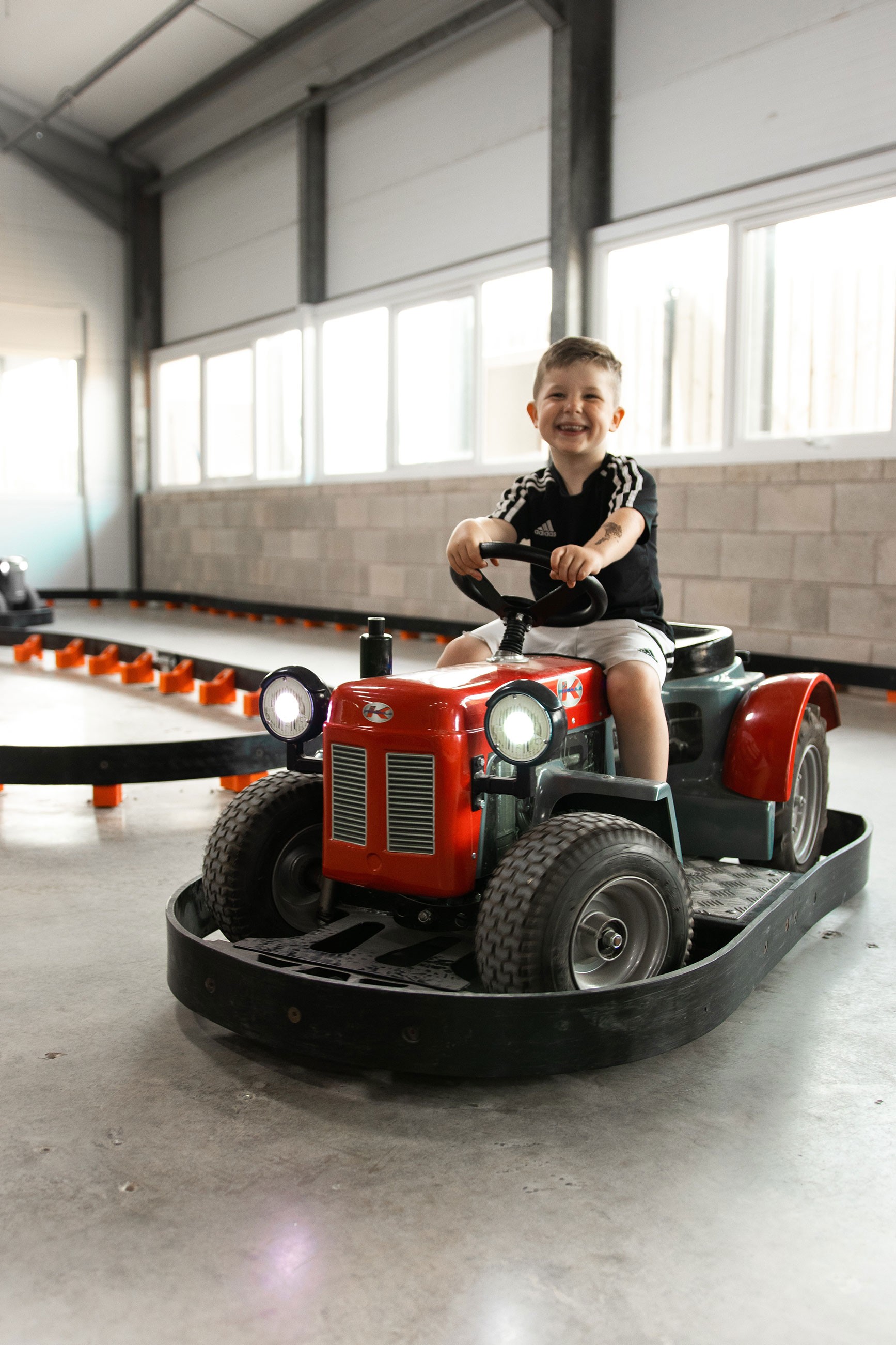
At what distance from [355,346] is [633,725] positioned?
8146 millimetres

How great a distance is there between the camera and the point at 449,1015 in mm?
1566

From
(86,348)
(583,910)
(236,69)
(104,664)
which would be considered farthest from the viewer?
(86,348)

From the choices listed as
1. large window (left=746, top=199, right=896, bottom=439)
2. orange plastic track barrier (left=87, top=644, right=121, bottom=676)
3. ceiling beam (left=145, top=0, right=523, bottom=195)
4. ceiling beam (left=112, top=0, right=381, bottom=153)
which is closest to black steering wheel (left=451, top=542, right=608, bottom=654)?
large window (left=746, top=199, right=896, bottom=439)

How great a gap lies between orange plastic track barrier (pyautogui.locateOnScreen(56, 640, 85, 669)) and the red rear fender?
5.44 m

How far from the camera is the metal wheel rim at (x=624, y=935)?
1739mm

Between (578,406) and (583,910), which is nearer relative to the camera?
(583,910)

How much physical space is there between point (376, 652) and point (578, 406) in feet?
2.09

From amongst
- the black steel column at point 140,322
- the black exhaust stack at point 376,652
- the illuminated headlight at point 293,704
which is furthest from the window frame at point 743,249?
the black steel column at point 140,322

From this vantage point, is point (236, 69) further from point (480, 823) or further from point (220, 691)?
point (480, 823)

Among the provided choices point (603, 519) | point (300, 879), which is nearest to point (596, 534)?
point (603, 519)

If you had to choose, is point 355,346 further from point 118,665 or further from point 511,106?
point 118,665

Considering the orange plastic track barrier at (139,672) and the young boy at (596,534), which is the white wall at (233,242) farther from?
the young boy at (596,534)

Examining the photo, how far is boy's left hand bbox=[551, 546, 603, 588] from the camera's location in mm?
1952

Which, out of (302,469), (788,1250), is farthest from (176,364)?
(788,1250)
